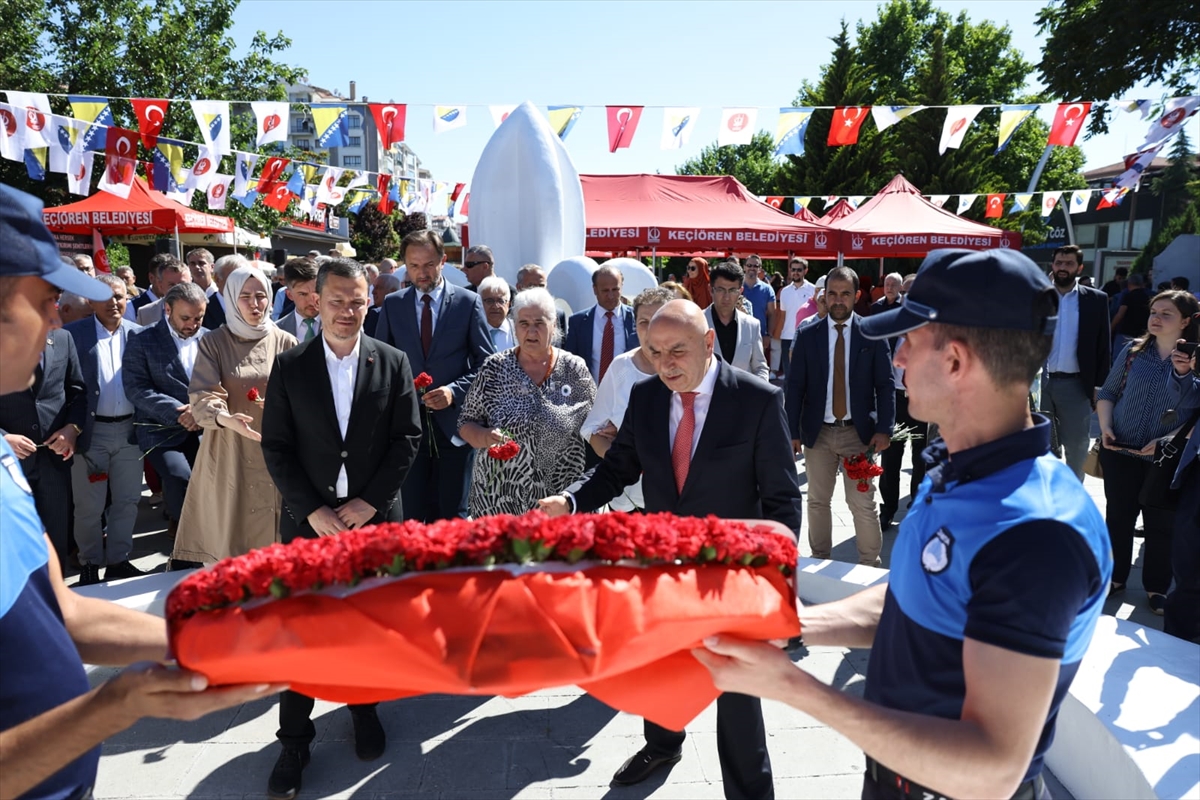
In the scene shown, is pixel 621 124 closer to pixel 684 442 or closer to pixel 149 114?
pixel 149 114

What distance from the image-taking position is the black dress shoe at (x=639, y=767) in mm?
3521

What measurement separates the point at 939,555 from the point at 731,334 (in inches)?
227

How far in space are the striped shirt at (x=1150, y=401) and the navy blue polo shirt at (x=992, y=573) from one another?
16.0 feet

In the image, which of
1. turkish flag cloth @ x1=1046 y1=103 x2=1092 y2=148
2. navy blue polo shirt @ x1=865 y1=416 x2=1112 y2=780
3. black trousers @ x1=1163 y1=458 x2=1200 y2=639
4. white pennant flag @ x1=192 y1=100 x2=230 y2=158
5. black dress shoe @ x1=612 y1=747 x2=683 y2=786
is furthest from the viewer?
turkish flag cloth @ x1=1046 y1=103 x2=1092 y2=148

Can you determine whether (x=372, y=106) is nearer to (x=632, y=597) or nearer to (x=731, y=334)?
(x=731, y=334)

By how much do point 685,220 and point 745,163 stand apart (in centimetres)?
5331

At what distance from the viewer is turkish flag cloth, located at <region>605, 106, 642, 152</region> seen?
13242mm

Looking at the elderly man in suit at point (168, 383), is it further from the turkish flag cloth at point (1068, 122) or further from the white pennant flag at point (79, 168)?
the turkish flag cloth at point (1068, 122)

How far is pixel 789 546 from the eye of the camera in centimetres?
184

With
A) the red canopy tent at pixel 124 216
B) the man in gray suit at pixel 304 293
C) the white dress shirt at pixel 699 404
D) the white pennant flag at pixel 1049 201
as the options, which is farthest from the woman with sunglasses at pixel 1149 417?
the red canopy tent at pixel 124 216

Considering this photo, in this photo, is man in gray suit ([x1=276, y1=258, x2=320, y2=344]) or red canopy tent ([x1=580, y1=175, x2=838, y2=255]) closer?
man in gray suit ([x1=276, y1=258, x2=320, y2=344])

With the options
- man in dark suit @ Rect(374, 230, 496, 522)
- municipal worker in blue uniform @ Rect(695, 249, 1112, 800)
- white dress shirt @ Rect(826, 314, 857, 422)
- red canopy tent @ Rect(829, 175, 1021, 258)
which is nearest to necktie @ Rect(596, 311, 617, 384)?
man in dark suit @ Rect(374, 230, 496, 522)

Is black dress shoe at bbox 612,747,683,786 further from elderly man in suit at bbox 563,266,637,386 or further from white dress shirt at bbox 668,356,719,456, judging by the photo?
elderly man in suit at bbox 563,266,637,386

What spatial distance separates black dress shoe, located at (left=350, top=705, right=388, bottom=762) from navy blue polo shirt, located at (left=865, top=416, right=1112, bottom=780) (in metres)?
2.78
